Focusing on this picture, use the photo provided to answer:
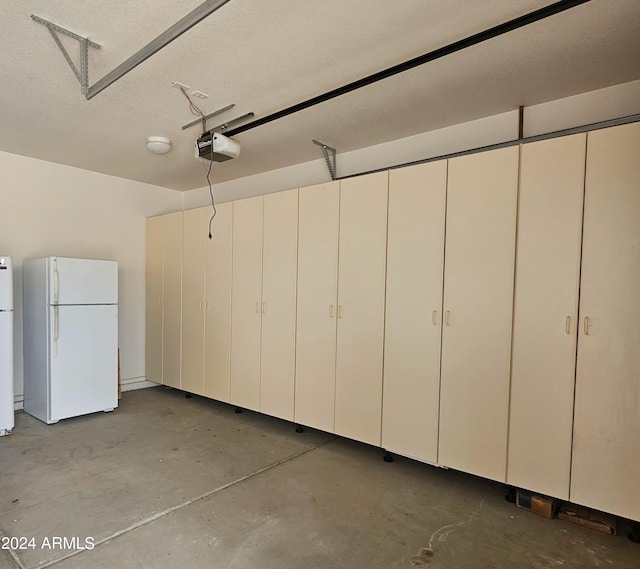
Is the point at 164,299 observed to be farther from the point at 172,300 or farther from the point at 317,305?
the point at 317,305

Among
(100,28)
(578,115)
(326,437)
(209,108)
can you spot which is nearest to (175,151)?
(209,108)

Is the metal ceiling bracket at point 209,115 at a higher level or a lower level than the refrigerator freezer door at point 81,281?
higher

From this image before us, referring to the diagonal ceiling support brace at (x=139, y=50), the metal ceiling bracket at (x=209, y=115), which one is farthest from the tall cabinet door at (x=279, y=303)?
the diagonal ceiling support brace at (x=139, y=50)

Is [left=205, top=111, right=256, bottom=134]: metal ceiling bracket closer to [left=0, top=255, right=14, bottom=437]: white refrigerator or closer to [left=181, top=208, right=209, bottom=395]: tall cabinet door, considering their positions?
[left=181, top=208, right=209, bottom=395]: tall cabinet door

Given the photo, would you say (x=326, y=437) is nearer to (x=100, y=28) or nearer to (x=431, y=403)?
(x=431, y=403)

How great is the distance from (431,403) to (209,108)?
2731 millimetres

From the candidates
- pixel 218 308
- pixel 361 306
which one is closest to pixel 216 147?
pixel 361 306

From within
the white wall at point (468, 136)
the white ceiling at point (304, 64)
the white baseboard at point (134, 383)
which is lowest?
the white baseboard at point (134, 383)

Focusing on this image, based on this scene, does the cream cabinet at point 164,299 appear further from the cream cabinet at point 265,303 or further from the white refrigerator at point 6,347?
the white refrigerator at point 6,347

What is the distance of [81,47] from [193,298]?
2.77 m

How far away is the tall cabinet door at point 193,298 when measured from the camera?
4.38 metres

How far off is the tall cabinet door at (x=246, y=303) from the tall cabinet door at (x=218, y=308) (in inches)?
3.5

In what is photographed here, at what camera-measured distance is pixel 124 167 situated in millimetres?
4449

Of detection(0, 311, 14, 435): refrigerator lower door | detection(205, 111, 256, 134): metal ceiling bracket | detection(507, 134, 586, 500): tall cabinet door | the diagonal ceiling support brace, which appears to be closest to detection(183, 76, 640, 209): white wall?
detection(507, 134, 586, 500): tall cabinet door
